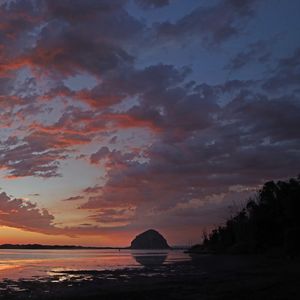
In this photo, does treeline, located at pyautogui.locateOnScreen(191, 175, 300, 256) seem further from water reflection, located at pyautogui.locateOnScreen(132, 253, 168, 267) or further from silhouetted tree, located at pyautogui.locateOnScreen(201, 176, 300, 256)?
water reflection, located at pyautogui.locateOnScreen(132, 253, 168, 267)

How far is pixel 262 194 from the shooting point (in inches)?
5448

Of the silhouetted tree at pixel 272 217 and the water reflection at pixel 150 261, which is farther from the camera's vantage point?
the silhouetted tree at pixel 272 217

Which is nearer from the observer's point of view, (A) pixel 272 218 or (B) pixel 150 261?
(B) pixel 150 261

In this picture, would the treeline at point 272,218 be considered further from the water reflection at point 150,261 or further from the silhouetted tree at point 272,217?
the water reflection at point 150,261

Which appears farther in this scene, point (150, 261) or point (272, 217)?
point (272, 217)

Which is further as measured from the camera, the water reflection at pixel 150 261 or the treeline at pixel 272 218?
the treeline at pixel 272 218

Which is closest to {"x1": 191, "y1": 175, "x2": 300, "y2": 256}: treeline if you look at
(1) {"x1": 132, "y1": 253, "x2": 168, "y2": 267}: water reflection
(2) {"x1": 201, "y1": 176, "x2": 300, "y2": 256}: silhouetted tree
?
(2) {"x1": 201, "y1": 176, "x2": 300, "y2": 256}: silhouetted tree

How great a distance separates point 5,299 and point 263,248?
111 meters

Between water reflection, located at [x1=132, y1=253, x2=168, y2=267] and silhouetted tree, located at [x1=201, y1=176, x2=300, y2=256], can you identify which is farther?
silhouetted tree, located at [x1=201, y1=176, x2=300, y2=256]

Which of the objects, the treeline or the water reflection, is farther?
the treeline

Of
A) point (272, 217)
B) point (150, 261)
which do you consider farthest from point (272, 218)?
point (150, 261)

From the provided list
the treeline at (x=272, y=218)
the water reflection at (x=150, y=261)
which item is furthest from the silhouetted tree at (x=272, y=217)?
the water reflection at (x=150, y=261)

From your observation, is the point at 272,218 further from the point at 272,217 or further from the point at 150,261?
the point at 150,261

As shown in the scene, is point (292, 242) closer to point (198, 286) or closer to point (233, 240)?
point (198, 286)
